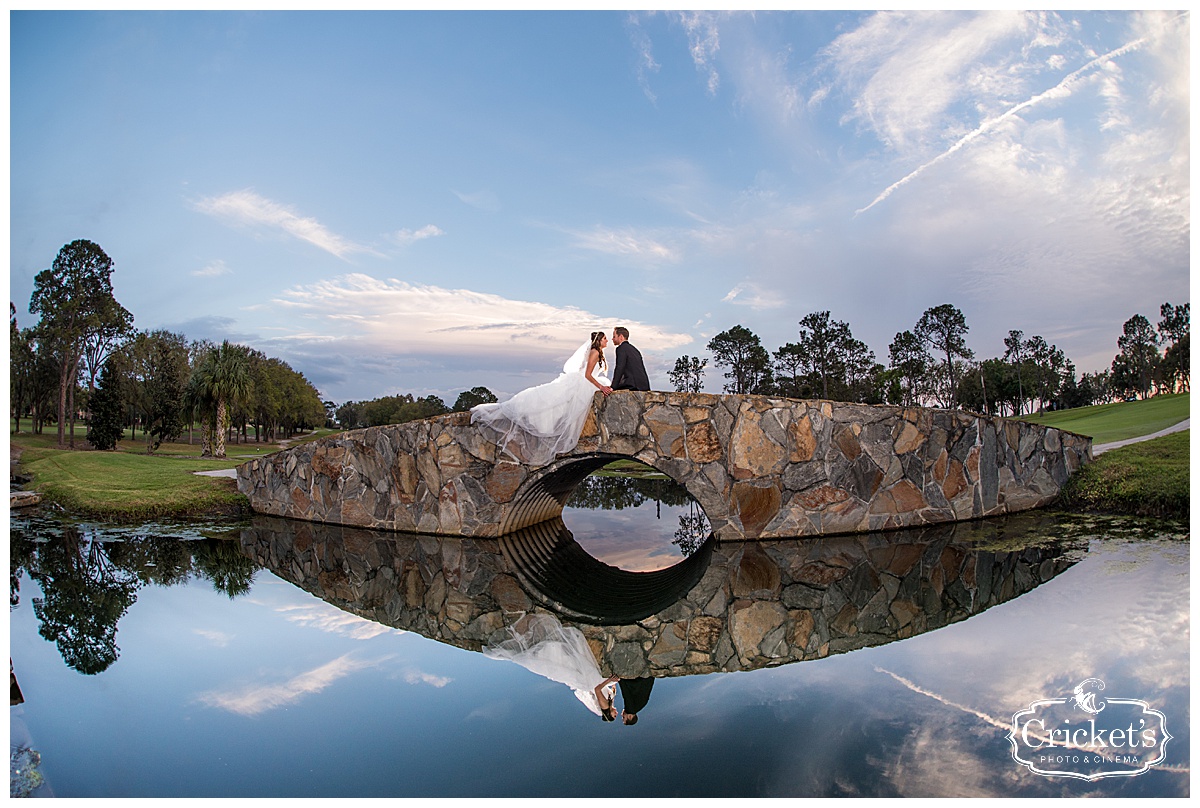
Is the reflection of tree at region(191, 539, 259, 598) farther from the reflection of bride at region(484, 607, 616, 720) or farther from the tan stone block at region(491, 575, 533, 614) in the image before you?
the reflection of bride at region(484, 607, 616, 720)

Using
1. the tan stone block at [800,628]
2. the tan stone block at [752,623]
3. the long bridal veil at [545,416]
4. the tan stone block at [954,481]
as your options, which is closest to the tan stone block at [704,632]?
the tan stone block at [752,623]

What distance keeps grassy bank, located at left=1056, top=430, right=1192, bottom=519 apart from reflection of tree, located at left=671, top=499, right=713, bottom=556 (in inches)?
279

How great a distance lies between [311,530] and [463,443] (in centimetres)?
390

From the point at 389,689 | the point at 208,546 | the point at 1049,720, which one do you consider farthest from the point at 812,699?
the point at 208,546

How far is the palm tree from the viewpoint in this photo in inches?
1187

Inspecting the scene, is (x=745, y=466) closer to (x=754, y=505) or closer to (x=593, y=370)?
(x=754, y=505)

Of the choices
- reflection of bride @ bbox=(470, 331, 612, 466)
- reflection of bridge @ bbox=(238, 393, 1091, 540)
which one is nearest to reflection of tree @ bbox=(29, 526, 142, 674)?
reflection of bridge @ bbox=(238, 393, 1091, 540)

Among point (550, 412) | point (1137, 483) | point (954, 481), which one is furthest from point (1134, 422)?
point (550, 412)

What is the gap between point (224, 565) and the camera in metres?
9.94

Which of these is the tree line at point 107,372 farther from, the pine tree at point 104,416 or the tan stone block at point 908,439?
the tan stone block at point 908,439

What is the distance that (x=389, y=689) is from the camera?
5102 mm

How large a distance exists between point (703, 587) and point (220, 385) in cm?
2868

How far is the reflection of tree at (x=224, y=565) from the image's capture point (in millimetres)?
8734
